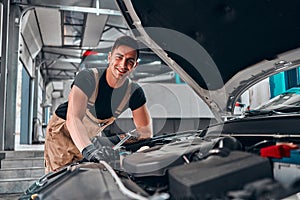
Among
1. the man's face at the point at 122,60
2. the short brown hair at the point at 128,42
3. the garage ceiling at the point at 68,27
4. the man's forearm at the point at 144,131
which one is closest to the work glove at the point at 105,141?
the man's forearm at the point at 144,131

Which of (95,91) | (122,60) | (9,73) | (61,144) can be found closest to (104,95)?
(95,91)

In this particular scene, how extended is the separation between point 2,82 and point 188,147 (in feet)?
11.4

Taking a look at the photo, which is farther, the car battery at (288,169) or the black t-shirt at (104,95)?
the black t-shirt at (104,95)

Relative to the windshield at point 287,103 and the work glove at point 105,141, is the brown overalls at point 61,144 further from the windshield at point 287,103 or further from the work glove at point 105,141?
the windshield at point 287,103

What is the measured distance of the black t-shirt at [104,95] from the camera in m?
1.55

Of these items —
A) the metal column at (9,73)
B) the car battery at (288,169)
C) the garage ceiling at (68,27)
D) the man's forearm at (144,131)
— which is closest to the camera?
the car battery at (288,169)

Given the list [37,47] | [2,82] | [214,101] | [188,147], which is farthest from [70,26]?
[188,147]

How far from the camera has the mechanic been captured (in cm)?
146

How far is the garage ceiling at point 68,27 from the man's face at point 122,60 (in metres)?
3.17

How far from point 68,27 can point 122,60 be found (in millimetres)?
5124

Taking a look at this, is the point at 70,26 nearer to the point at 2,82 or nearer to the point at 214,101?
the point at 2,82

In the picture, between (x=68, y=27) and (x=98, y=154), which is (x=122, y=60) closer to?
(x=98, y=154)

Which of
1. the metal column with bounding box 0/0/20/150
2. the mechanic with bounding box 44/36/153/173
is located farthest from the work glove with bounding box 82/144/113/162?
the metal column with bounding box 0/0/20/150

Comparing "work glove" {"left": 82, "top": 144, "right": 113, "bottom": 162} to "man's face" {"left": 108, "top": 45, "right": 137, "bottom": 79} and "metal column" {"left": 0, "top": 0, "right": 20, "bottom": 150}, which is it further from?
"metal column" {"left": 0, "top": 0, "right": 20, "bottom": 150}
